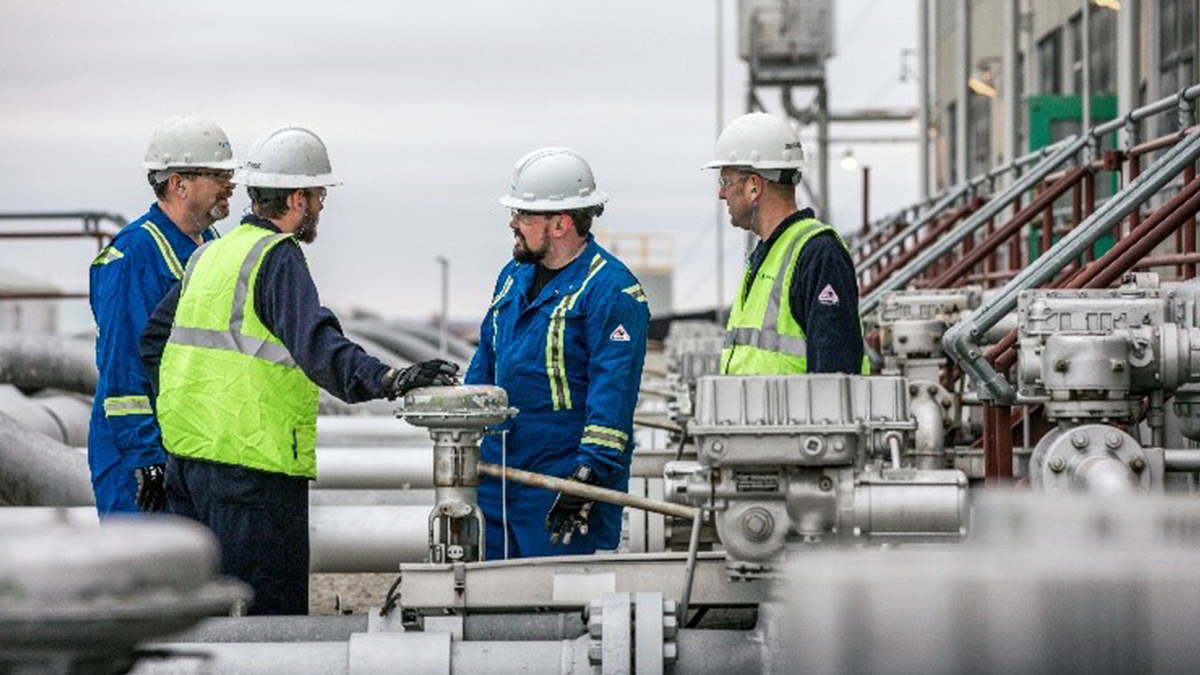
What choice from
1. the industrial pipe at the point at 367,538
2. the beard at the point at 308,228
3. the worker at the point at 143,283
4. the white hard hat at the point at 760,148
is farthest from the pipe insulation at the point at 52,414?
the white hard hat at the point at 760,148

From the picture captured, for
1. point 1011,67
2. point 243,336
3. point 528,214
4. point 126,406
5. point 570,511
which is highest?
point 1011,67

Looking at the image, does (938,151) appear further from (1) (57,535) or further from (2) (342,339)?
(1) (57,535)

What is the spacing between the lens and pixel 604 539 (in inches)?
277

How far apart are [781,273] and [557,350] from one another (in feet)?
2.55

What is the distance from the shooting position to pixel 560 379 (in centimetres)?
712

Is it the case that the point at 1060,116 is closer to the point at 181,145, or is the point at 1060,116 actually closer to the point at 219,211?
the point at 219,211

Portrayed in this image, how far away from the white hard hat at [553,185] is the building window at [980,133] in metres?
19.3

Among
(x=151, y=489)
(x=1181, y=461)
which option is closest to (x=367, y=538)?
(x=151, y=489)

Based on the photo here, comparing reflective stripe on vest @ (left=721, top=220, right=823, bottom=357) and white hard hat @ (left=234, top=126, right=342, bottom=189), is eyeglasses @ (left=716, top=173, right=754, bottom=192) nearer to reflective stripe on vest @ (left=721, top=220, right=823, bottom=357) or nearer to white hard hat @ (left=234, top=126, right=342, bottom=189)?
reflective stripe on vest @ (left=721, top=220, right=823, bottom=357)

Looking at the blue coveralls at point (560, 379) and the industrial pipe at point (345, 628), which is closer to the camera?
the industrial pipe at point (345, 628)

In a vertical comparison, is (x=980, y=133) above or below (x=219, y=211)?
above

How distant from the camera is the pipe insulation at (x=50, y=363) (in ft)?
49.4

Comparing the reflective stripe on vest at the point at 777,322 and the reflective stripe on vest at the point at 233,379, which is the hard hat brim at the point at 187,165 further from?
the reflective stripe on vest at the point at 777,322

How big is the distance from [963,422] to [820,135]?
93.3 ft
